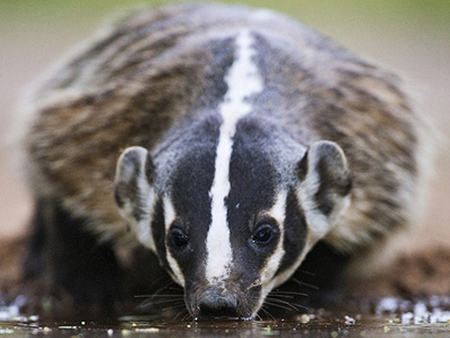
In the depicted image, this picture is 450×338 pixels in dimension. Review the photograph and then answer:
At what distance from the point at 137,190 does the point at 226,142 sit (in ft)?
1.39

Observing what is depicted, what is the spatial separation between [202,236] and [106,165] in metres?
1.10

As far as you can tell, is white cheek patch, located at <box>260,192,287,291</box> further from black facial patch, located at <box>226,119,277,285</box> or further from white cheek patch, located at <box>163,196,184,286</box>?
white cheek patch, located at <box>163,196,184,286</box>

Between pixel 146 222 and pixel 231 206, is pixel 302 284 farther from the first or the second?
pixel 231 206

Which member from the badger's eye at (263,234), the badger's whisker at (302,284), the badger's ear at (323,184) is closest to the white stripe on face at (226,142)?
the badger's eye at (263,234)

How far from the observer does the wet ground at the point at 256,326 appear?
3047 mm

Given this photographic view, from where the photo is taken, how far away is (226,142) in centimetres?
345

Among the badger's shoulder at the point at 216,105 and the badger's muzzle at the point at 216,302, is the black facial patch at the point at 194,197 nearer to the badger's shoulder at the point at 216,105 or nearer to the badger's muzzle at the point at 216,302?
the badger's muzzle at the point at 216,302

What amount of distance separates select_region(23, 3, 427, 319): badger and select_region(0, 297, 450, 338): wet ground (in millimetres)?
84

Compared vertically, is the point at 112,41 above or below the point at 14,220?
above

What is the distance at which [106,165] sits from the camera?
4.21 metres

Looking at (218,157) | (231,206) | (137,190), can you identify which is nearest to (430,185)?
(137,190)

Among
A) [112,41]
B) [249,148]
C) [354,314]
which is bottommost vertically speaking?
[354,314]

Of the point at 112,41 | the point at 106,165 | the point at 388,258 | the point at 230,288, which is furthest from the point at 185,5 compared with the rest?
the point at 230,288

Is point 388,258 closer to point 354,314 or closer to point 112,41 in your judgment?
point 354,314
